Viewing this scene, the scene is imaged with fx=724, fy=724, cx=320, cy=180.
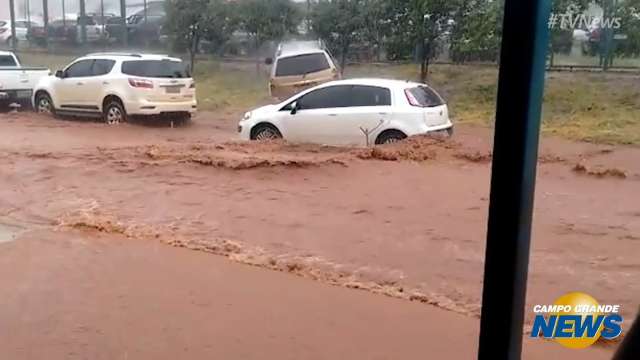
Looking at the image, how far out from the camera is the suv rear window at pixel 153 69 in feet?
50.4

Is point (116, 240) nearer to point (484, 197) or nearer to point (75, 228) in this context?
point (75, 228)

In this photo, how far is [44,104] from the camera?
17.2m

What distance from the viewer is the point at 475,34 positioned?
1623 centimetres

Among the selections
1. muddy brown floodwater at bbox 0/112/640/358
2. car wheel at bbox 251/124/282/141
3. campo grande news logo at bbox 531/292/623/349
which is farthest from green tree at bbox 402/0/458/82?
campo grande news logo at bbox 531/292/623/349

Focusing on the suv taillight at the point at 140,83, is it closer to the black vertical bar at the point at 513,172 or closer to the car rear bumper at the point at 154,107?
the car rear bumper at the point at 154,107

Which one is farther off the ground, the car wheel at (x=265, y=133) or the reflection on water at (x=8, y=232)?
the car wheel at (x=265, y=133)

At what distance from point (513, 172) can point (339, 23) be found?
17.9 meters

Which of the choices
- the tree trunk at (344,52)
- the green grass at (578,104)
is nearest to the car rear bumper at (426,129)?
the green grass at (578,104)

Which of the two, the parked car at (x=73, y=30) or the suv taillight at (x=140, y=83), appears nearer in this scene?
the suv taillight at (x=140, y=83)

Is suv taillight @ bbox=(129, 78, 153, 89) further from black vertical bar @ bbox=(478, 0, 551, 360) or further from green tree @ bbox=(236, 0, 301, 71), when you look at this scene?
black vertical bar @ bbox=(478, 0, 551, 360)

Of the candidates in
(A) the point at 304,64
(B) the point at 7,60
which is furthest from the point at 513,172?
(B) the point at 7,60

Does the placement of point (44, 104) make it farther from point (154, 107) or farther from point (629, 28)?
point (629, 28)

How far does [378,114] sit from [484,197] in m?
3.12

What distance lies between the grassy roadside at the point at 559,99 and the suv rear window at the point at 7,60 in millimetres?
4864
